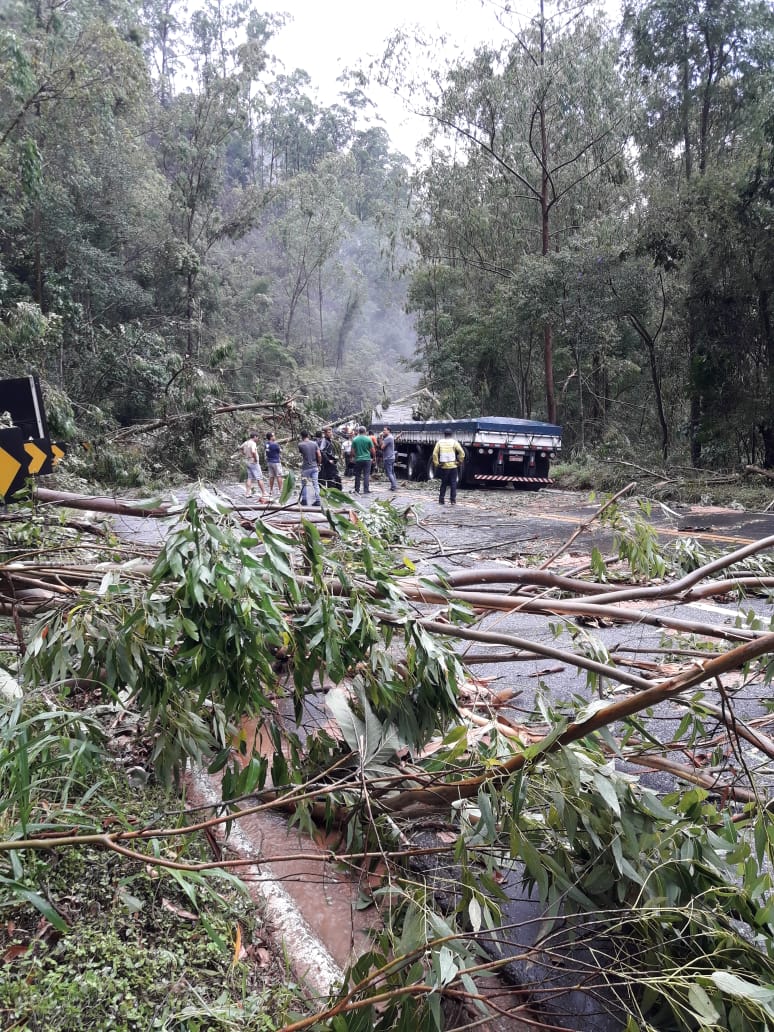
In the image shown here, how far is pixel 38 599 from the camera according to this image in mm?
3334

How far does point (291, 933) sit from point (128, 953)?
551 millimetres

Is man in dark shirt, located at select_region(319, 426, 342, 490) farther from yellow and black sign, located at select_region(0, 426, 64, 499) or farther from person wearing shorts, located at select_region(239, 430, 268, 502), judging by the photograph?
yellow and black sign, located at select_region(0, 426, 64, 499)

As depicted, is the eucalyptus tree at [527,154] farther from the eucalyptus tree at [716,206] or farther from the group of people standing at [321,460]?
the group of people standing at [321,460]

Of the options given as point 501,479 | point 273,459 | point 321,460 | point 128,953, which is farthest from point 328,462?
point 128,953

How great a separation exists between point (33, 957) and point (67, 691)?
874mm

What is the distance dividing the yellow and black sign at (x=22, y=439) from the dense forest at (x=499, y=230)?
5.12m

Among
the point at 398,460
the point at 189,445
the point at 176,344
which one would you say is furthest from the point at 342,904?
the point at 176,344

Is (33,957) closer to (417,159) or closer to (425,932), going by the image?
(425,932)

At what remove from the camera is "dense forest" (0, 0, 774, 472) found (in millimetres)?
17500

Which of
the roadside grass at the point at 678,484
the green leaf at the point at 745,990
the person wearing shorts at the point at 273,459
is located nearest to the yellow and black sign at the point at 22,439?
the green leaf at the point at 745,990

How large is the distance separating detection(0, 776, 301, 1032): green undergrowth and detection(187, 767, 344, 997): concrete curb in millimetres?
52

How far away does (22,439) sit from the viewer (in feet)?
15.1

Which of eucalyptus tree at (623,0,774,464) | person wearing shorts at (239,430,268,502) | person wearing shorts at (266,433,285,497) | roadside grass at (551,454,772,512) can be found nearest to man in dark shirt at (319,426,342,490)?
person wearing shorts at (266,433,285,497)

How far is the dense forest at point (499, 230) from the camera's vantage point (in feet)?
57.4
